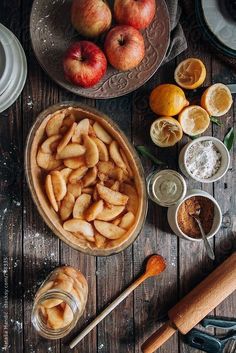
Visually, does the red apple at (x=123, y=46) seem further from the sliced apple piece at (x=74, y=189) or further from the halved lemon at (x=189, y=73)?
the sliced apple piece at (x=74, y=189)

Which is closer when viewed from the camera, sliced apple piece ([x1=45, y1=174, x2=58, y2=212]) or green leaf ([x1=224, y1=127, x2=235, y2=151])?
sliced apple piece ([x1=45, y1=174, x2=58, y2=212])

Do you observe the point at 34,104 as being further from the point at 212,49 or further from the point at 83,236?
the point at 212,49

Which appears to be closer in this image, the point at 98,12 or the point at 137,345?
the point at 98,12

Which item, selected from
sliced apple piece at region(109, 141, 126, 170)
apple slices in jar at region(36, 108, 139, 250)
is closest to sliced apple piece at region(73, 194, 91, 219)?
apple slices in jar at region(36, 108, 139, 250)

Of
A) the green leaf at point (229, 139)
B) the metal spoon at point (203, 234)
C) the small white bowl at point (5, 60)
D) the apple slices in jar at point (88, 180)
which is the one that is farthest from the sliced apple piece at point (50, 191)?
the green leaf at point (229, 139)

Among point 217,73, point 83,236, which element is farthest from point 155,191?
point 217,73

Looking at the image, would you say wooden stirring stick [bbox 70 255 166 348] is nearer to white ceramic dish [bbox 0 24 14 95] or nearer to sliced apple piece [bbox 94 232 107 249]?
sliced apple piece [bbox 94 232 107 249]
